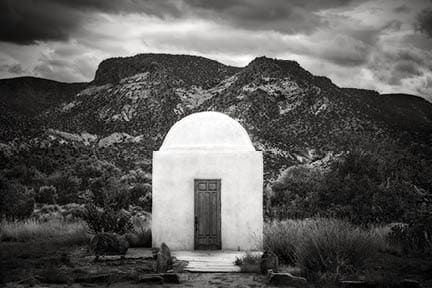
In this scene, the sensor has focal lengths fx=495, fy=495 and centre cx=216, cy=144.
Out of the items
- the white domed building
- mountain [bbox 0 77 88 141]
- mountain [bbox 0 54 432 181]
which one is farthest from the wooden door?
mountain [bbox 0 77 88 141]

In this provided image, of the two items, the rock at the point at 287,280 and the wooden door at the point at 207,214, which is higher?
the wooden door at the point at 207,214

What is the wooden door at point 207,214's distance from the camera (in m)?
12.6

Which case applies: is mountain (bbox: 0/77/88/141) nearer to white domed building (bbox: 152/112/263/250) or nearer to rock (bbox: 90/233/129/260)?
white domed building (bbox: 152/112/263/250)

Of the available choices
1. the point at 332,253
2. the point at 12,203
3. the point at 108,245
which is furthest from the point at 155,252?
the point at 12,203

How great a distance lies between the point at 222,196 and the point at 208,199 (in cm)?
37

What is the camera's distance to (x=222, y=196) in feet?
41.6

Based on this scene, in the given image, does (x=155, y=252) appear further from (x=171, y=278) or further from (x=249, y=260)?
(x=171, y=278)

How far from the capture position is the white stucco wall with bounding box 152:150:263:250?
12617mm

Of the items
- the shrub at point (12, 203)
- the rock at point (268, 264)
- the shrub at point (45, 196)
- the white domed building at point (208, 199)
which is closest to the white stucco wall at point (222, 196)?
the white domed building at point (208, 199)

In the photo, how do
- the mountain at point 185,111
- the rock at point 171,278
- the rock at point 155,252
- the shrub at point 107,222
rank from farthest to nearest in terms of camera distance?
the mountain at point 185,111 → the shrub at point 107,222 → the rock at point 155,252 → the rock at point 171,278

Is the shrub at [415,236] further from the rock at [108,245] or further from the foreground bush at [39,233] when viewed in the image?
the foreground bush at [39,233]

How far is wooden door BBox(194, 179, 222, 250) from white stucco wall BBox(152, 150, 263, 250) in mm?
121

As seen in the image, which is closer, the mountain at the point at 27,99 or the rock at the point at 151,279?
the rock at the point at 151,279

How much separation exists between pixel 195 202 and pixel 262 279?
159 inches
